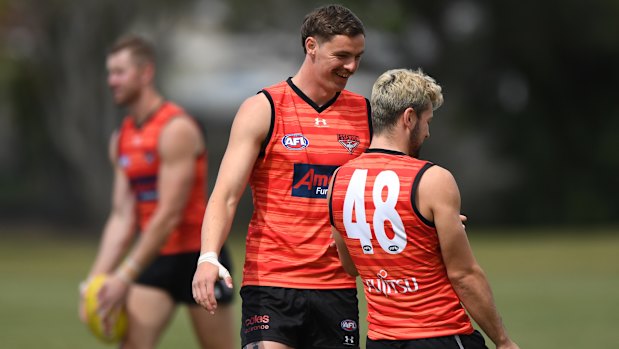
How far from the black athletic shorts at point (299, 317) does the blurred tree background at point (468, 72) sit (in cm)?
2589

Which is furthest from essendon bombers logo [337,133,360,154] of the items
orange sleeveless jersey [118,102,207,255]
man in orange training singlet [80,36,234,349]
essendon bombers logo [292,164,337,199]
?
orange sleeveless jersey [118,102,207,255]

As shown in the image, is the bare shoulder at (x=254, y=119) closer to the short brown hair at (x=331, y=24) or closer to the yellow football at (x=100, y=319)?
the short brown hair at (x=331, y=24)

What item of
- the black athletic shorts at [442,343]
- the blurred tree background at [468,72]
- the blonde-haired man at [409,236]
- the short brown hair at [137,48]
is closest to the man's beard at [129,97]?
the short brown hair at [137,48]

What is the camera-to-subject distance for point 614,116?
32.4 m

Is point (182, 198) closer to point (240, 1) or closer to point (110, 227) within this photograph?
point (110, 227)

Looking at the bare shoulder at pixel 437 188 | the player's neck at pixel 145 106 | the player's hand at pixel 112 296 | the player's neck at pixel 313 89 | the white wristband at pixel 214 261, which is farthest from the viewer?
the player's neck at pixel 145 106

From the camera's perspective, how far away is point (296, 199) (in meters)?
5.94

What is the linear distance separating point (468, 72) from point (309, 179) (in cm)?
2751

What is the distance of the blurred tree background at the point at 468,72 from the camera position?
31.7 meters

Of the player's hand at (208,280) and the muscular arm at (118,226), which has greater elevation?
the player's hand at (208,280)

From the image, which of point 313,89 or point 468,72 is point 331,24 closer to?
point 313,89

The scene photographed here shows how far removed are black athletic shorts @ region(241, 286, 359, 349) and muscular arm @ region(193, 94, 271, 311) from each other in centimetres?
44

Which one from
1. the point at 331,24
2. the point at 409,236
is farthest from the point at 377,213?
the point at 331,24

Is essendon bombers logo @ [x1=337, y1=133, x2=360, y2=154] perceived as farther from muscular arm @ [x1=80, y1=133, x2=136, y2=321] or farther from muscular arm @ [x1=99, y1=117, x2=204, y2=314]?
muscular arm @ [x1=80, y1=133, x2=136, y2=321]
